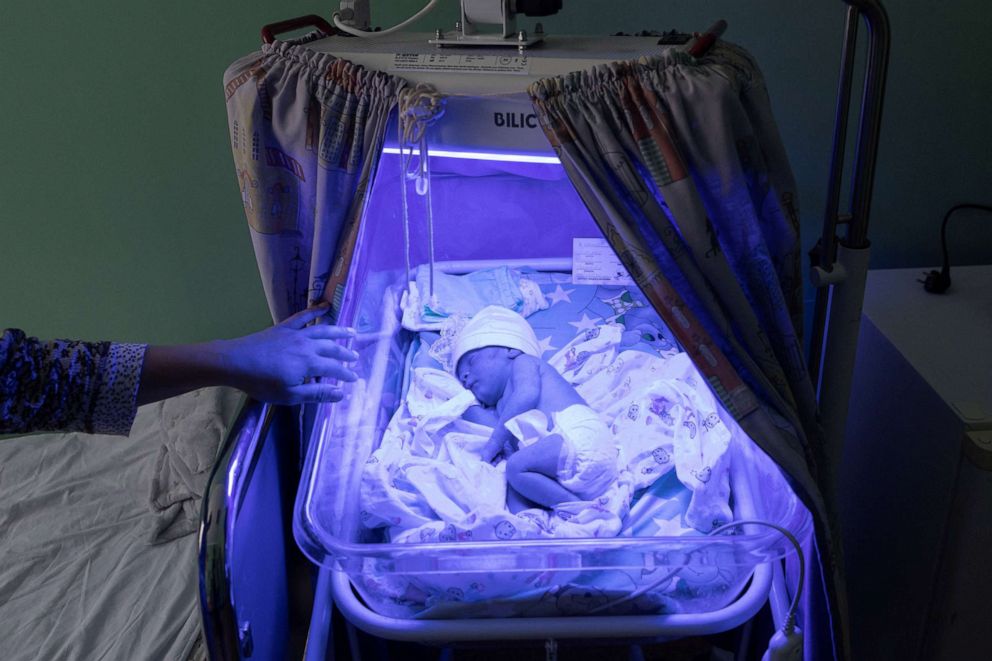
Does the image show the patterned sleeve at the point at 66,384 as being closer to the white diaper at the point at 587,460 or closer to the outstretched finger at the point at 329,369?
the outstretched finger at the point at 329,369

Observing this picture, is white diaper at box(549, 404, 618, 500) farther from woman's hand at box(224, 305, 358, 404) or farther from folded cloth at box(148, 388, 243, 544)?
folded cloth at box(148, 388, 243, 544)

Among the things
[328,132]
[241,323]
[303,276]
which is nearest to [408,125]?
[328,132]

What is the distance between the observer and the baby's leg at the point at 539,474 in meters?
1.26

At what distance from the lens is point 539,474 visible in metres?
1.28

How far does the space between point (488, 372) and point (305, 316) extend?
1.44ft

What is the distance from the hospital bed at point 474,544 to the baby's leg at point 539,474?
0.12 meters

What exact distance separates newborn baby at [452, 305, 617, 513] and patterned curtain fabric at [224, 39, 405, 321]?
0.37 m

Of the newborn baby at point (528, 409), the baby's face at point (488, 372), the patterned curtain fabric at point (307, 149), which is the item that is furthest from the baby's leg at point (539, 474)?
the patterned curtain fabric at point (307, 149)

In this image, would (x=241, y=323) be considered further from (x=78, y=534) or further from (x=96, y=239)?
(x=78, y=534)

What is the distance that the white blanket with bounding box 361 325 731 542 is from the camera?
3.94 feet

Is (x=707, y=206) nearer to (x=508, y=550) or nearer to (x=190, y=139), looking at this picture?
(x=508, y=550)

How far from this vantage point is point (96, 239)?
2.12 meters

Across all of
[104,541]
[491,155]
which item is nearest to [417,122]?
[491,155]

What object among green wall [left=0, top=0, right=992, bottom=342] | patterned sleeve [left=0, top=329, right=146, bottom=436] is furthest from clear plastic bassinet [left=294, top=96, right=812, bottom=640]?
green wall [left=0, top=0, right=992, bottom=342]
